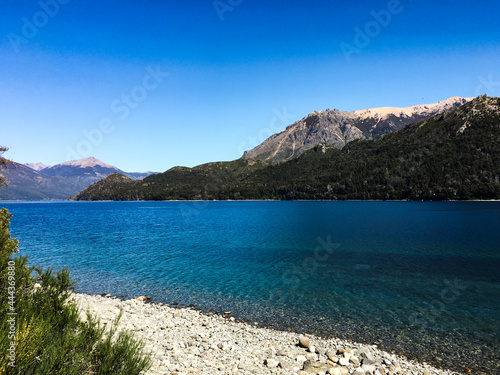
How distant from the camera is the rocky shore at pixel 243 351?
13688 mm

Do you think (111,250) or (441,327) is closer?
(441,327)

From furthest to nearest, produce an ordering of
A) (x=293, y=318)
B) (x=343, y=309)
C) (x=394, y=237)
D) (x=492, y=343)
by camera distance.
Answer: (x=394, y=237)
(x=343, y=309)
(x=293, y=318)
(x=492, y=343)

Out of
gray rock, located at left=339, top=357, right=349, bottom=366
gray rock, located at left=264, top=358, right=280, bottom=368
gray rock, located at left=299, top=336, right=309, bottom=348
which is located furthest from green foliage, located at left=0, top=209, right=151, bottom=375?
gray rock, located at left=299, top=336, right=309, bottom=348

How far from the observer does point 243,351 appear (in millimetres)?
15750

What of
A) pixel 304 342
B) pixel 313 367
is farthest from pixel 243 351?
pixel 313 367

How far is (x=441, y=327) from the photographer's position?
66.9ft

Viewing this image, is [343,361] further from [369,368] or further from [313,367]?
[313,367]

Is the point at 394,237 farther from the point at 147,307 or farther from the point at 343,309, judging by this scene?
the point at 147,307

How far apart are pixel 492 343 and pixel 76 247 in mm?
62396

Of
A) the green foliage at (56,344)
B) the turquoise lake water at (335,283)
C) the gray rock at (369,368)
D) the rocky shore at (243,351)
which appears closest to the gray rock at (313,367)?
the rocky shore at (243,351)

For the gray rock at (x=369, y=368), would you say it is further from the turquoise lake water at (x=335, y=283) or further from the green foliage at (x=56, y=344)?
the green foliage at (x=56, y=344)

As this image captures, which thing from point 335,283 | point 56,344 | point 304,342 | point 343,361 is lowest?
point 335,283

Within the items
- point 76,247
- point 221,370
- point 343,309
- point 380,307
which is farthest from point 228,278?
point 76,247

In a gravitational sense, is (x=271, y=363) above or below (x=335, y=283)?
above
